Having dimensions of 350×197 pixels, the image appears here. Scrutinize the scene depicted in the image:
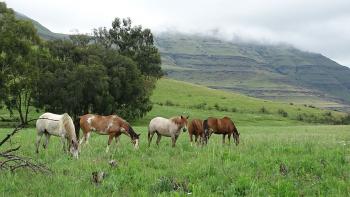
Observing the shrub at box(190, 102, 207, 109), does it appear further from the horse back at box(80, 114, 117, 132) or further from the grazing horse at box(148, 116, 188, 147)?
the horse back at box(80, 114, 117, 132)

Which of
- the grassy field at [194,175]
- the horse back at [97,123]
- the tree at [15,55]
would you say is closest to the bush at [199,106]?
the tree at [15,55]

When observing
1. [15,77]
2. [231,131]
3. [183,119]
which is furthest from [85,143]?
[15,77]

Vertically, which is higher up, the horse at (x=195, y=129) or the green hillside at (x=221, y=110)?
the horse at (x=195, y=129)

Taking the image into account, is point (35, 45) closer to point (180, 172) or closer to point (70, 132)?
point (70, 132)

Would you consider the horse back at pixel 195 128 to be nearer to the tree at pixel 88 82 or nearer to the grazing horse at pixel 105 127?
the grazing horse at pixel 105 127

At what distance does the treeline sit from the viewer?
59.8 meters

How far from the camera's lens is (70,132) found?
18.7 m

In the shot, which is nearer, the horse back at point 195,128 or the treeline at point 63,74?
the horse back at point 195,128

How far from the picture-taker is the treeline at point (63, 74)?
196 ft

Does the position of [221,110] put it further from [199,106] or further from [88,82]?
[88,82]

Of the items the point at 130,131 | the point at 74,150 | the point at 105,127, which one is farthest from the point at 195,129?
the point at 74,150

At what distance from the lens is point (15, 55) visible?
5981 cm

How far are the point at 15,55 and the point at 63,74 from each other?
21.2 feet

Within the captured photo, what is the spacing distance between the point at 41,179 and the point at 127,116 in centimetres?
6111
